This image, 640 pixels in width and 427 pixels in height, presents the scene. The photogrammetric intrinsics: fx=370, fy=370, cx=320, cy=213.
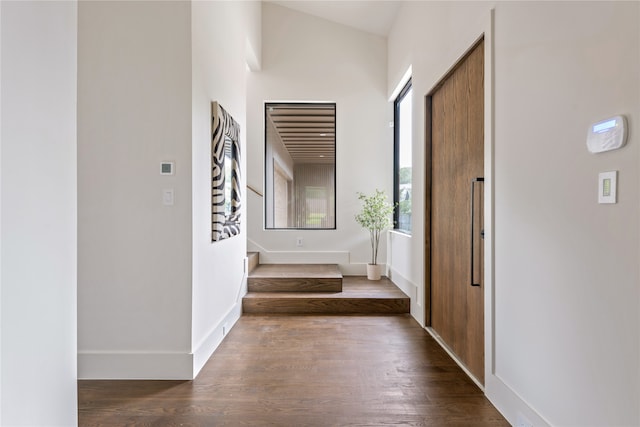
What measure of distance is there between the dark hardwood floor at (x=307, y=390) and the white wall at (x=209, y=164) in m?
0.28

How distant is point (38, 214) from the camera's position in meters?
0.93

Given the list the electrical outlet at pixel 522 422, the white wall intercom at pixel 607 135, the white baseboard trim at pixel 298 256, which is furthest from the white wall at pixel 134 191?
the white baseboard trim at pixel 298 256

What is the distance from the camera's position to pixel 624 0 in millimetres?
1201

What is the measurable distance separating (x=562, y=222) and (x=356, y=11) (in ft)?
13.9

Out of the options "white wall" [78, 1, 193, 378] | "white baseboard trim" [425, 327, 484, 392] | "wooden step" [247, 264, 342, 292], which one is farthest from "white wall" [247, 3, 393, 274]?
"white wall" [78, 1, 193, 378]

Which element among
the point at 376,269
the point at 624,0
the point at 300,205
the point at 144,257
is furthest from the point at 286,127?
the point at 624,0

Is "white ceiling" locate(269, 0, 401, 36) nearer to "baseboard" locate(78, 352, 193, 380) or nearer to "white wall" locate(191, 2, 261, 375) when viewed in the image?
"white wall" locate(191, 2, 261, 375)

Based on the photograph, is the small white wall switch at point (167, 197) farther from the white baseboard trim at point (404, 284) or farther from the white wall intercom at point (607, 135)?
the white baseboard trim at point (404, 284)

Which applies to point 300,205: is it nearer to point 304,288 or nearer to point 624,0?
point 304,288

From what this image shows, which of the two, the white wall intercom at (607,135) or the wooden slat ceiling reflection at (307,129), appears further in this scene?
the wooden slat ceiling reflection at (307,129)

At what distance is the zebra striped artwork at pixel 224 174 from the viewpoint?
281cm

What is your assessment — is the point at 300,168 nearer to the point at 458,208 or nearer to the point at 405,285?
the point at 405,285

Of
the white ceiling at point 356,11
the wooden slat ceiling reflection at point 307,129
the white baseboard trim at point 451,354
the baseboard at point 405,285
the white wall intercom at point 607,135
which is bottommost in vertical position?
the white baseboard trim at point 451,354

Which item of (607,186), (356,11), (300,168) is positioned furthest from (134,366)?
(356,11)
